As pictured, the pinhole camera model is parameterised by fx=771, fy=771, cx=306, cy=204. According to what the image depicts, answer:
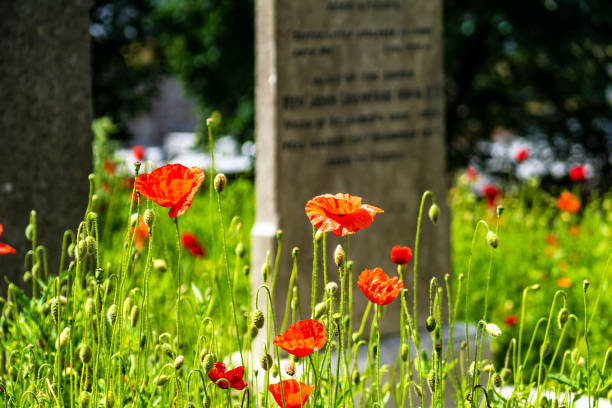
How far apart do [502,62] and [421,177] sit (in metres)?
4.76

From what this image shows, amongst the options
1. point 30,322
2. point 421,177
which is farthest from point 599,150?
point 30,322

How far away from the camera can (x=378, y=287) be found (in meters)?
1.33

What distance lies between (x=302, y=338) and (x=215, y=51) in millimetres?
6012

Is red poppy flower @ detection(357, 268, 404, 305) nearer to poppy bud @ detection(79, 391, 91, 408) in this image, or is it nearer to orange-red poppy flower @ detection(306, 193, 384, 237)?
orange-red poppy flower @ detection(306, 193, 384, 237)

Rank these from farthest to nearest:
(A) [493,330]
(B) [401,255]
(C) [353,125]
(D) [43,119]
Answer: (C) [353,125] < (D) [43,119] < (B) [401,255] < (A) [493,330]

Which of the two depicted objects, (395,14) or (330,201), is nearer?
(330,201)

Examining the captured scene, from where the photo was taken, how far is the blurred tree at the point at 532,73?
18.9ft

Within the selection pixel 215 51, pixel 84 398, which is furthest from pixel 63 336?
pixel 215 51

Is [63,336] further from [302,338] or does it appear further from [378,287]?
[378,287]

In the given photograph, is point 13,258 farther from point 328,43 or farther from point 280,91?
point 328,43

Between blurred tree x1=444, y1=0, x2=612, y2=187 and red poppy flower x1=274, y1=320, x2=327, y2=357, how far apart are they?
5.04 metres

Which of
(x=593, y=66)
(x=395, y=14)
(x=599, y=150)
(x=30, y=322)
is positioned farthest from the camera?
(x=599, y=150)

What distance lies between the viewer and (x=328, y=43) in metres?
2.73

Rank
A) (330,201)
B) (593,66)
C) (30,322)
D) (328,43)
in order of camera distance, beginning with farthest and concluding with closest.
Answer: (593,66) < (328,43) < (30,322) < (330,201)
